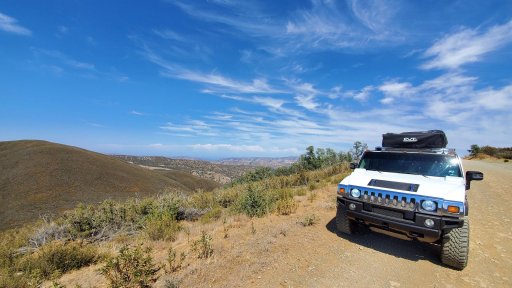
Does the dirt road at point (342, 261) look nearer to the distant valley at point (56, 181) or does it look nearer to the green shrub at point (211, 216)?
the green shrub at point (211, 216)

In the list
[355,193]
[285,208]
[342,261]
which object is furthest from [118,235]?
[355,193]

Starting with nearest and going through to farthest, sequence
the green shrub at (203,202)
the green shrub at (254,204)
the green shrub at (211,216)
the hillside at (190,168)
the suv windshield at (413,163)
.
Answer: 1. the suv windshield at (413,163)
2. the green shrub at (254,204)
3. the green shrub at (211,216)
4. the green shrub at (203,202)
5. the hillside at (190,168)

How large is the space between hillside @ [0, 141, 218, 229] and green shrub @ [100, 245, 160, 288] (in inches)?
1066

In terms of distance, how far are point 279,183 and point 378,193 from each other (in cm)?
983

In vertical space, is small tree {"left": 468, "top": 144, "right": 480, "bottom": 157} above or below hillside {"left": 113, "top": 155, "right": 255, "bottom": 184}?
above

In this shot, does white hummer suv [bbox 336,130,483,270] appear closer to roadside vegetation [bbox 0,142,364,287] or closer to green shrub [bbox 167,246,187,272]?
roadside vegetation [bbox 0,142,364,287]

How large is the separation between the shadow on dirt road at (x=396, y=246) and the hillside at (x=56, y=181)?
2708 centimetres

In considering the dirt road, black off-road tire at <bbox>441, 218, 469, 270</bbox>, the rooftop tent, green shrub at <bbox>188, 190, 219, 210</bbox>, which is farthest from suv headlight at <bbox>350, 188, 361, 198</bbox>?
green shrub at <bbox>188, 190, 219, 210</bbox>

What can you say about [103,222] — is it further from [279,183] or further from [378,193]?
[279,183]

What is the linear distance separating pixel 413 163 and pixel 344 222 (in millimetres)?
2224

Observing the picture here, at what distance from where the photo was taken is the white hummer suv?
445 centimetres

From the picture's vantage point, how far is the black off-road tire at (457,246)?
443cm

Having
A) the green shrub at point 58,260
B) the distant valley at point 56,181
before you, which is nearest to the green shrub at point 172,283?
the green shrub at point 58,260

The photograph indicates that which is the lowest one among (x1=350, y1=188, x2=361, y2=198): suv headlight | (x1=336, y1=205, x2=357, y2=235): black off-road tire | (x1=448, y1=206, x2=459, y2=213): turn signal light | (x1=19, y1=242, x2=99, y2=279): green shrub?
(x1=19, y1=242, x2=99, y2=279): green shrub
